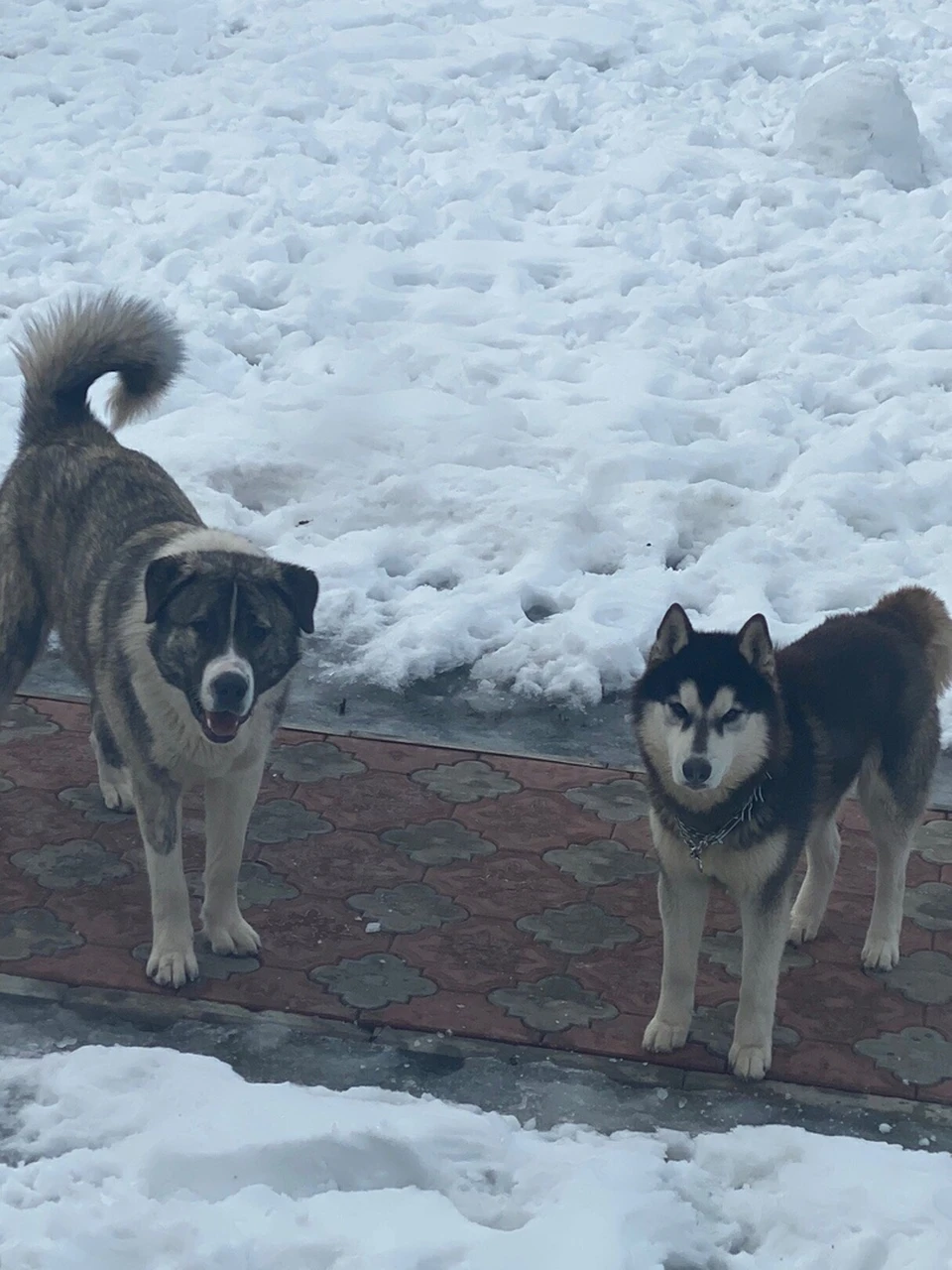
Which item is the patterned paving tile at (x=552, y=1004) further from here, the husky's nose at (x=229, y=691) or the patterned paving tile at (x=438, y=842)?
the husky's nose at (x=229, y=691)

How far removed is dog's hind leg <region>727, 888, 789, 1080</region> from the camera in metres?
4.10

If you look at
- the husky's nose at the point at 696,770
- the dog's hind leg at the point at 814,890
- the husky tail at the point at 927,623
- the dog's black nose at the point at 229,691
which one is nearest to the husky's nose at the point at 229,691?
the dog's black nose at the point at 229,691

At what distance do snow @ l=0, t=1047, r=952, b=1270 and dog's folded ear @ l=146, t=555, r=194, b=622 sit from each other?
125cm

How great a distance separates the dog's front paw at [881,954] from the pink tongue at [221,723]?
2.07m

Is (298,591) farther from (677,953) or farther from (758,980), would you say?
(758,980)

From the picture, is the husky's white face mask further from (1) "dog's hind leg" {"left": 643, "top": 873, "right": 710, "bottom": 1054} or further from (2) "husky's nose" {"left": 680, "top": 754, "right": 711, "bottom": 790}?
(1) "dog's hind leg" {"left": 643, "top": 873, "right": 710, "bottom": 1054}

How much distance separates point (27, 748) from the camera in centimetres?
583

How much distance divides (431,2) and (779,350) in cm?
536

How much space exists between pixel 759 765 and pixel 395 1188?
1448mm

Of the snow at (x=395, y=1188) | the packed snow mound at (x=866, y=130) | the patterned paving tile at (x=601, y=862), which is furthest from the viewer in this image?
the packed snow mound at (x=866, y=130)

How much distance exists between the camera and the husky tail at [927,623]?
4.70 m

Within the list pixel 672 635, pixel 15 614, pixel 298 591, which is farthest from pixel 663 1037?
pixel 15 614

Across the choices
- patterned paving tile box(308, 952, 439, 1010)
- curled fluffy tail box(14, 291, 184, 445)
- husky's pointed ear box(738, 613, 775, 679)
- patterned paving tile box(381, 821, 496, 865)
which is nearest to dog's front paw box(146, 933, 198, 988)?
patterned paving tile box(308, 952, 439, 1010)

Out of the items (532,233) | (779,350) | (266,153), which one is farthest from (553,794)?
(266,153)
